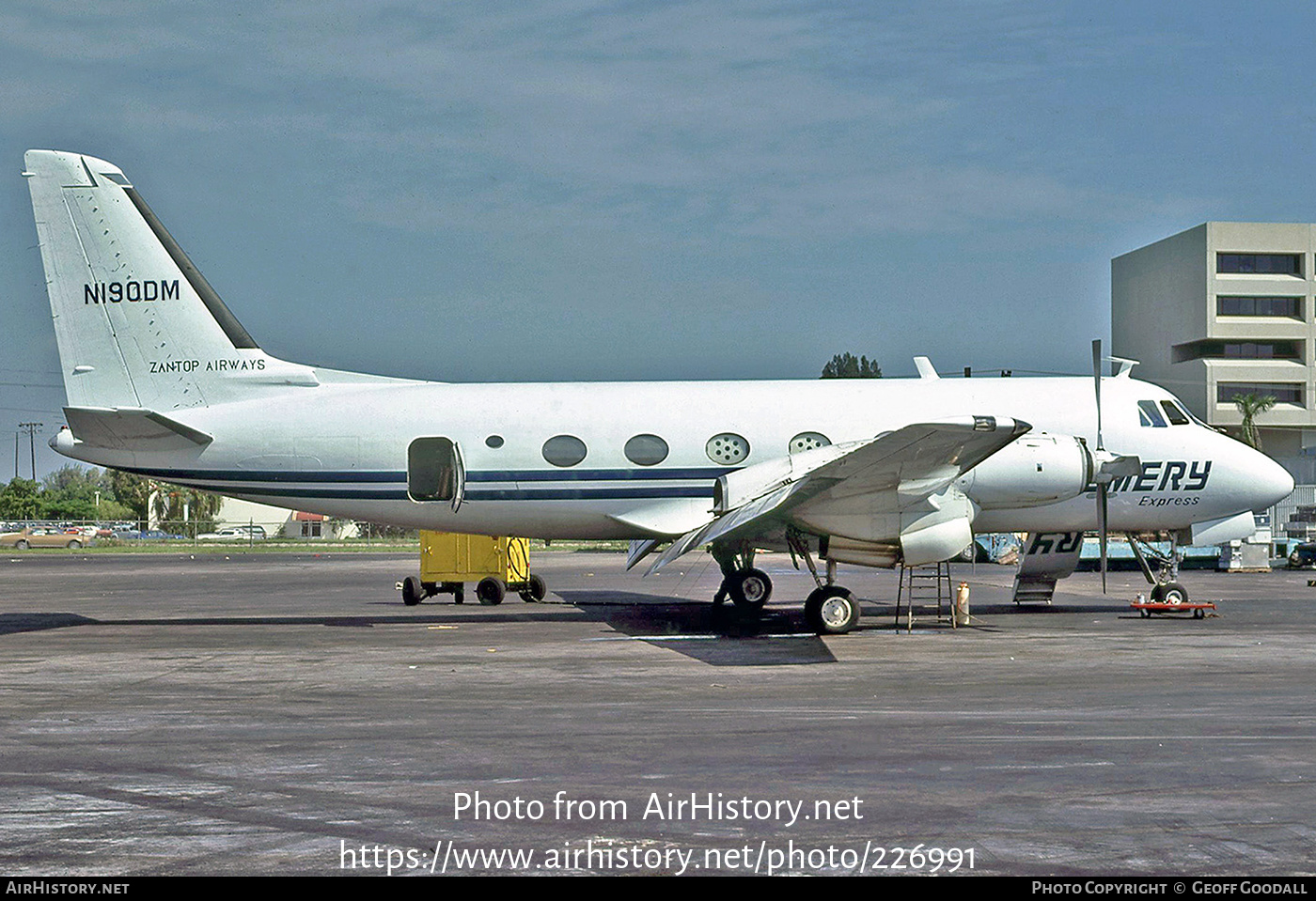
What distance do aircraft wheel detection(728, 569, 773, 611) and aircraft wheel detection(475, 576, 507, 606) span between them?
20.9 feet

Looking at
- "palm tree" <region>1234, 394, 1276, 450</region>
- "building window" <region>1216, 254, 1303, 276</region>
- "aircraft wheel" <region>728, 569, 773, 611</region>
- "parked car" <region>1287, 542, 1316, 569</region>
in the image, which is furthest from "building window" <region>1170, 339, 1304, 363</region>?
"aircraft wheel" <region>728, 569, 773, 611</region>

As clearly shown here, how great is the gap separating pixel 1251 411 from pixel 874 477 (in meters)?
87.2

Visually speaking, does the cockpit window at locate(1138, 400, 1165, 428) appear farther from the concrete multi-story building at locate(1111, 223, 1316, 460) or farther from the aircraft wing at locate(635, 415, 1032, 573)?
the concrete multi-story building at locate(1111, 223, 1316, 460)

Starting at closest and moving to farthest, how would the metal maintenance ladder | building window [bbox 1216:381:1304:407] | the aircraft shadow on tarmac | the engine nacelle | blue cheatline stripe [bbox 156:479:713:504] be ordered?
the aircraft shadow on tarmac → the engine nacelle → the metal maintenance ladder → blue cheatline stripe [bbox 156:479:713:504] → building window [bbox 1216:381:1304:407]

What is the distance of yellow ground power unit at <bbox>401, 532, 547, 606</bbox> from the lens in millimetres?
28797

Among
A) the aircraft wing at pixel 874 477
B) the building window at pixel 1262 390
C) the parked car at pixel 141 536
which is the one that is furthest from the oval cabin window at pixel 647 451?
the parked car at pixel 141 536

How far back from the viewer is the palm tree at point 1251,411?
95188mm

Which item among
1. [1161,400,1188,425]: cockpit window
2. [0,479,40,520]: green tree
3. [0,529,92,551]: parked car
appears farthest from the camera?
[0,479,40,520]: green tree

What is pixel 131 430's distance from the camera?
2247 cm

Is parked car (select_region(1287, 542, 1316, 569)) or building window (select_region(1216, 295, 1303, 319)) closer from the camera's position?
parked car (select_region(1287, 542, 1316, 569))

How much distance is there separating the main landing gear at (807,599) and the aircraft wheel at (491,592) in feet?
19.0

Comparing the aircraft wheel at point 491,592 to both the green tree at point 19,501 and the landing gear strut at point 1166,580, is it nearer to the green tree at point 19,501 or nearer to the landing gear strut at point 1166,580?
the landing gear strut at point 1166,580

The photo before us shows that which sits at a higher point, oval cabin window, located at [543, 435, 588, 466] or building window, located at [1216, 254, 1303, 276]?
building window, located at [1216, 254, 1303, 276]
